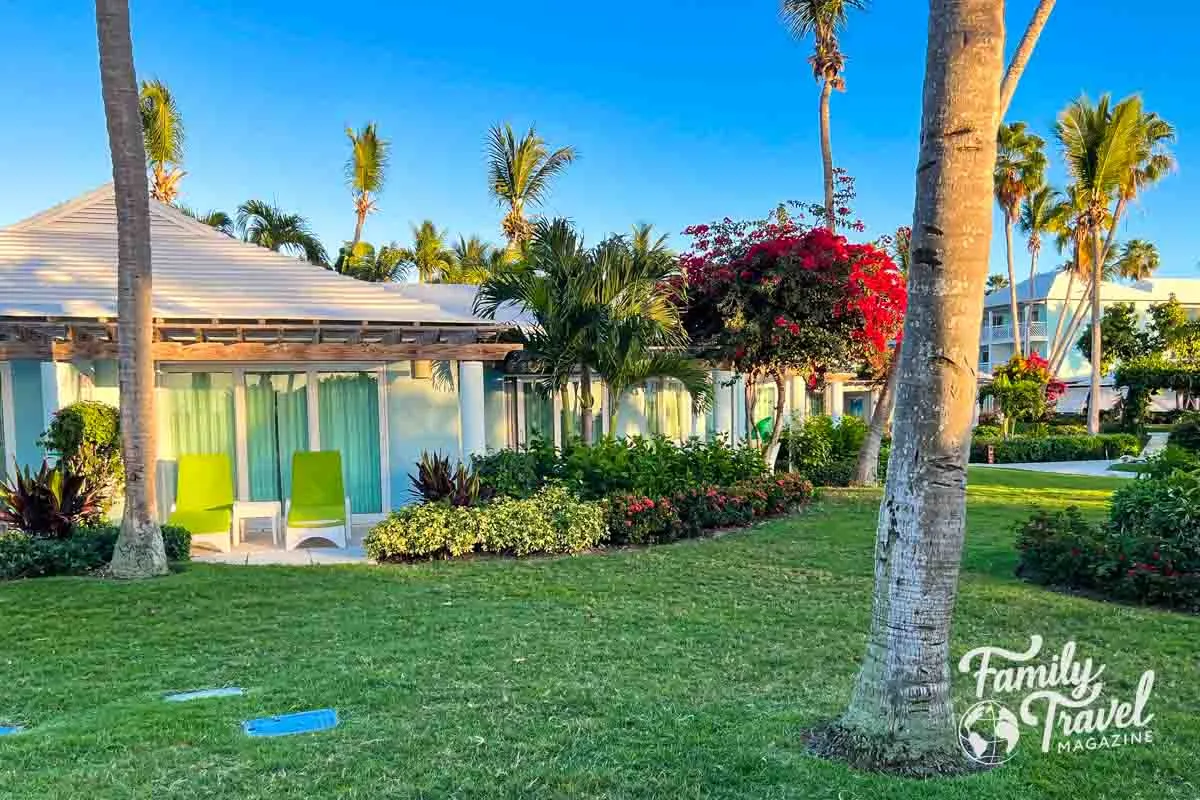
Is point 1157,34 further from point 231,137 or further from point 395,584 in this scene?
point 231,137

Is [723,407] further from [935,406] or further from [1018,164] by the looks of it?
[1018,164]

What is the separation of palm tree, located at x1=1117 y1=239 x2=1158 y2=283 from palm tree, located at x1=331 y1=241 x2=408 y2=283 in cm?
5428

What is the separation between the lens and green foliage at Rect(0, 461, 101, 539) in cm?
837

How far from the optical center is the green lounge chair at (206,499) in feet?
31.0

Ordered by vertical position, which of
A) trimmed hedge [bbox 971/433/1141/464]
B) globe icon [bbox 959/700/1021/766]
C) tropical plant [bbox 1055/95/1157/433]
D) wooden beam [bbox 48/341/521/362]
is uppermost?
tropical plant [bbox 1055/95/1157/433]

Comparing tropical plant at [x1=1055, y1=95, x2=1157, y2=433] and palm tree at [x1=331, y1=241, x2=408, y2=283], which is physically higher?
tropical plant at [x1=1055, y1=95, x2=1157, y2=433]

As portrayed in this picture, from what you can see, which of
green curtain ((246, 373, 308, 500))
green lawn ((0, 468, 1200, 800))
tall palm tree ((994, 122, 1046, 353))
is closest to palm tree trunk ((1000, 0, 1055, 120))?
green lawn ((0, 468, 1200, 800))

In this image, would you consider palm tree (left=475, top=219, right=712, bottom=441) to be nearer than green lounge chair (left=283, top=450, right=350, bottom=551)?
No

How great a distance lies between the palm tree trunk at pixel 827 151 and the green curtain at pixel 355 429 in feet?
29.5

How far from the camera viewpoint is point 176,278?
11203 millimetres

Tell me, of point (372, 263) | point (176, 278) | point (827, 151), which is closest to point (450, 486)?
point (176, 278)

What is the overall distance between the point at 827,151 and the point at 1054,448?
1335 cm

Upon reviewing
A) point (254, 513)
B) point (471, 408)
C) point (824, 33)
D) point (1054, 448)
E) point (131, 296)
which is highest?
point (824, 33)

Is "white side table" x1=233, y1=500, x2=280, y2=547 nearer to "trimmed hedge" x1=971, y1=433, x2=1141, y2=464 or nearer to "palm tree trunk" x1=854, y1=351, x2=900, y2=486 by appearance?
"palm tree trunk" x1=854, y1=351, x2=900, y2=486
